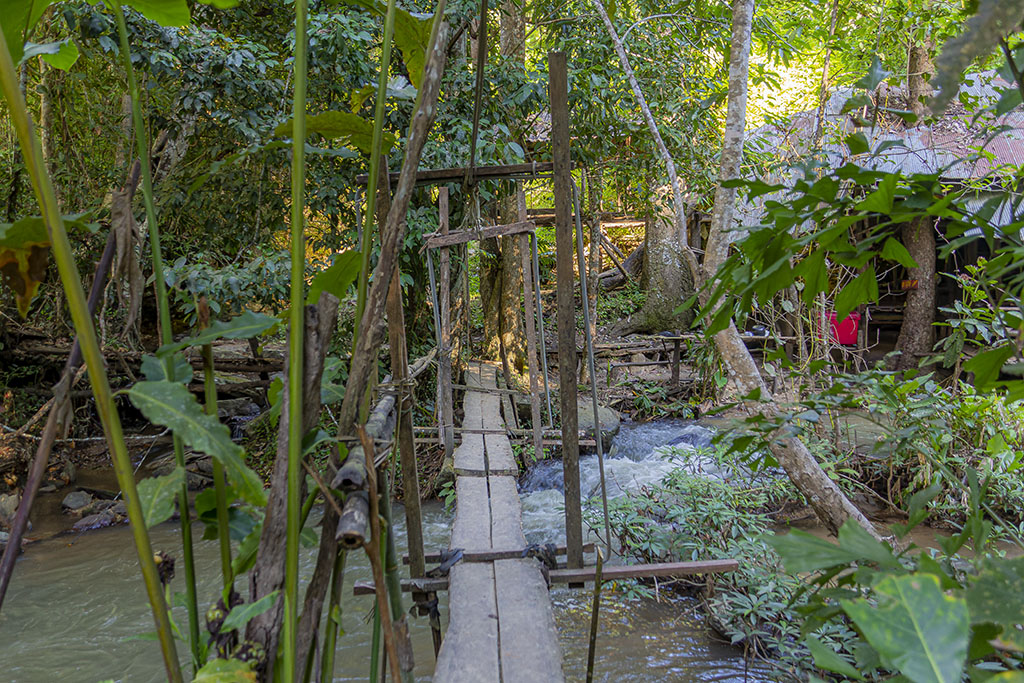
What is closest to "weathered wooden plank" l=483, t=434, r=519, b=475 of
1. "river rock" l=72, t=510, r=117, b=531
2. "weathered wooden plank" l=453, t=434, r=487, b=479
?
"weathered wooden plank" l=453, t=434, r=487, b=479

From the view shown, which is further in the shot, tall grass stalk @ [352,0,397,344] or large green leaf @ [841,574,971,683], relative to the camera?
tall grass stalk @ [352,0,397,344]

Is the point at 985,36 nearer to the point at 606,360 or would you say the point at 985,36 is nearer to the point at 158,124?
the point at 158,124

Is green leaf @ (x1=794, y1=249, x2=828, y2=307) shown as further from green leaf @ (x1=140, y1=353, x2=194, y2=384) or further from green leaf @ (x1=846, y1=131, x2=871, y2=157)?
green leaf @ (x1=140, y1=353, x2=194, y2=384)

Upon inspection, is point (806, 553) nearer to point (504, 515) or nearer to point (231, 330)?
point (231, 330)

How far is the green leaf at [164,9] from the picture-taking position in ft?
2.65

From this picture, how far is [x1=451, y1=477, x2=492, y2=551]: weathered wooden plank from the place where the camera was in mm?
2633

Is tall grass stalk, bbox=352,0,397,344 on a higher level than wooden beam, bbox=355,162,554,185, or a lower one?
lower

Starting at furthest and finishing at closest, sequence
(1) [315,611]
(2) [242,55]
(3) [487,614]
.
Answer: (2) [242,55], (3) [487,614], (1) [315,611]

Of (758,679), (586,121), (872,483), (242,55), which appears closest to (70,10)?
(242,55)

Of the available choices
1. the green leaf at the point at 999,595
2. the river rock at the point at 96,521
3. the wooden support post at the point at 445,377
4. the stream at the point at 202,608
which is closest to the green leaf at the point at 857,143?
the green leaf at the point at 999,595

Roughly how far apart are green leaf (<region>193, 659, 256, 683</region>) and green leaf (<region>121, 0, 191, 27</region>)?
71 cm

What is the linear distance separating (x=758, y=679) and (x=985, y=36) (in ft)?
12.5

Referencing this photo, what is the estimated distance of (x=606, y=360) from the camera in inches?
345

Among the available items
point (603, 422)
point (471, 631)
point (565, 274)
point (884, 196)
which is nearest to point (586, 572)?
point (471, 631)
